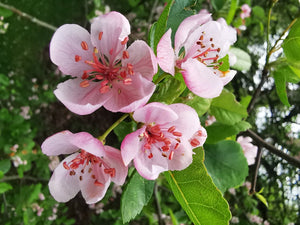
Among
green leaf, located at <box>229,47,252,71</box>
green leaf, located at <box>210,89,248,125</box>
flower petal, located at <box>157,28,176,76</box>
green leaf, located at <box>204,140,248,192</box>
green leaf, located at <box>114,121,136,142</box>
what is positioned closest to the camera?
flower petal, located at <box>157,28,176,76</box>

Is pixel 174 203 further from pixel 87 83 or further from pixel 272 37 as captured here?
pixel 87 83

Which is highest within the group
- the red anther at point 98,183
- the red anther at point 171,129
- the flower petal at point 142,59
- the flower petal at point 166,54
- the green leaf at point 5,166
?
the flower petal at point 166,54

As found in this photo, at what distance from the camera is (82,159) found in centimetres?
73

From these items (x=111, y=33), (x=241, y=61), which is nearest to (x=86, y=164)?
(x=111, y=33)

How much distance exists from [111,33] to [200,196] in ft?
1.39

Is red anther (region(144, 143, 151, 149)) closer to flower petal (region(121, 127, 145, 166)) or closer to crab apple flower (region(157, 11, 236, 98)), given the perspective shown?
flower petal (region(121, 127, 145, 166))

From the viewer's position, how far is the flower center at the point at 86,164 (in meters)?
0.70

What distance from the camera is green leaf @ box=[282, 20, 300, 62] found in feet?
2.81

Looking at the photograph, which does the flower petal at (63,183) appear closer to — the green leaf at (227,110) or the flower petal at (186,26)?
the flower petal at (186,26)

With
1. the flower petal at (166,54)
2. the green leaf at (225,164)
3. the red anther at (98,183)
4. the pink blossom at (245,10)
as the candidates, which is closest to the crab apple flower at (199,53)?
the flower petal at (166,54)

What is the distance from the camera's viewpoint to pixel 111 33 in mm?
699

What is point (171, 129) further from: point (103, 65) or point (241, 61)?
point (241, 61)

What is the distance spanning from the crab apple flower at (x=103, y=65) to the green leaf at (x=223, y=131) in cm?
50

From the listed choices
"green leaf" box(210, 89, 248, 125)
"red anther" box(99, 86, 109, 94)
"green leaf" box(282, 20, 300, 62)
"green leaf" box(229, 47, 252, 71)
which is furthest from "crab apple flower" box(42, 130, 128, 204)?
"green leaf" box(229, 47, 252, 71)
